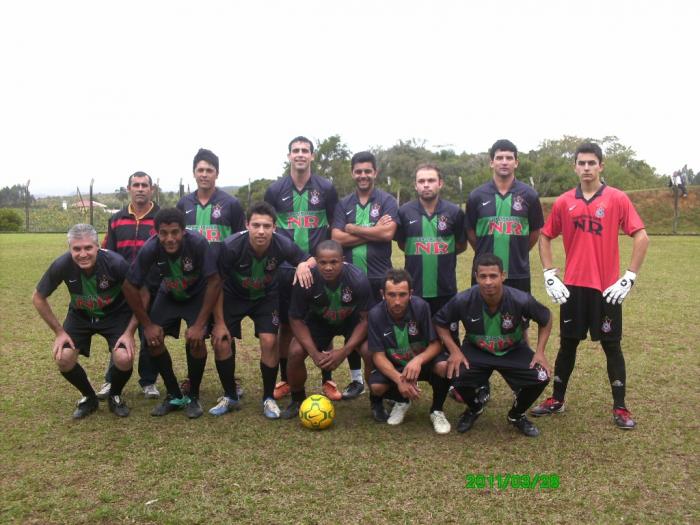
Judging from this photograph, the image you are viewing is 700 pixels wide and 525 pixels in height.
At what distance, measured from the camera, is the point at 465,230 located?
17.0 ft

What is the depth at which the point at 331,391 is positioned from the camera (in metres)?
5.27

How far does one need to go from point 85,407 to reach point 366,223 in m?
2.72

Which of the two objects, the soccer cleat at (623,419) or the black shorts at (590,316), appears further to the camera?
the black shorts at (590,316)

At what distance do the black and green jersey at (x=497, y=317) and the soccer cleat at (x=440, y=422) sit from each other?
0.59 metres

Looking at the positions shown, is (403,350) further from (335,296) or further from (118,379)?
(118,379)

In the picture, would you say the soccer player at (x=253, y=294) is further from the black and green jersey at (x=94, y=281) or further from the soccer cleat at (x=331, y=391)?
the black and green jersey at (x=94, y=281)

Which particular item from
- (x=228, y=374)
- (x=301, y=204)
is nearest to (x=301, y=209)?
(x=301, y=204)

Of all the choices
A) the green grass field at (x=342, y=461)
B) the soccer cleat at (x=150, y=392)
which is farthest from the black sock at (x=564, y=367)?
the soccer cleat at (x=150, y=392)

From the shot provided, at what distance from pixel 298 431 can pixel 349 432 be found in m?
0.37

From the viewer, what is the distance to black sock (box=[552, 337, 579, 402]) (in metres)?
4.75

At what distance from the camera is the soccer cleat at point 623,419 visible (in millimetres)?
4316

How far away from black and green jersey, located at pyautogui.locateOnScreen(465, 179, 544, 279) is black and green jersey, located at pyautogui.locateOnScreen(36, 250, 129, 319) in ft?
9.68

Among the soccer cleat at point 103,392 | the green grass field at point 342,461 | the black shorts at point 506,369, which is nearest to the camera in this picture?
the green grass field at point 342,461

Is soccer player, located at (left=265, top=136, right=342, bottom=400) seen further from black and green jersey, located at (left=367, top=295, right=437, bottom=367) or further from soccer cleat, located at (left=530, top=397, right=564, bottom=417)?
soccer cleat, located at (left=530, top=397, right=564, bottom=417)
